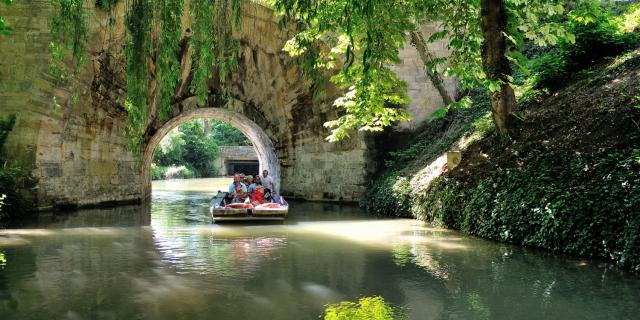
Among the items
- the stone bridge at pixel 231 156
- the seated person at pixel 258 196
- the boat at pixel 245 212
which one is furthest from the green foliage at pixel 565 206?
the stone bridge at pixel 231 156

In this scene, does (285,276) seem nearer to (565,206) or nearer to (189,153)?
(565,206)

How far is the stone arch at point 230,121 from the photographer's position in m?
18.1

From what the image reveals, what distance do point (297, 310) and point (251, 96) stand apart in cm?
1419

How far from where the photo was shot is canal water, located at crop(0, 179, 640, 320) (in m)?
4.53

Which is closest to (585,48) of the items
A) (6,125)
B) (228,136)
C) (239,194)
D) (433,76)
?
(433,76)

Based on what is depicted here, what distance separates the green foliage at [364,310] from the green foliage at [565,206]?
3.03 m

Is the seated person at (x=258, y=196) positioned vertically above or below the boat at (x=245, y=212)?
above

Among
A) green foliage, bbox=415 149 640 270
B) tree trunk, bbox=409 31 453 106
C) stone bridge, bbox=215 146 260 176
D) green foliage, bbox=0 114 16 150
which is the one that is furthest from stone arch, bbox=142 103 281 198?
stone bridge, bbox=215 146 260 176

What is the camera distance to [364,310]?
4527 mm

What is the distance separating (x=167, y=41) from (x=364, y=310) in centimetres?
325

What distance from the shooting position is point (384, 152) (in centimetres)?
1655

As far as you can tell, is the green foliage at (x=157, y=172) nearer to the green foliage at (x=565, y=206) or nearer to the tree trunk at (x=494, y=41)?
the green foliage at (x=565, y=206)

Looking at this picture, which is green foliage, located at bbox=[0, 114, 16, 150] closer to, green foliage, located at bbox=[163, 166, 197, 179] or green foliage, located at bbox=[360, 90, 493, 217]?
green foliage, located at bbox=[360, 90, 493, 217]

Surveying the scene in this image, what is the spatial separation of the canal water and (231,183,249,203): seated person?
267cm
